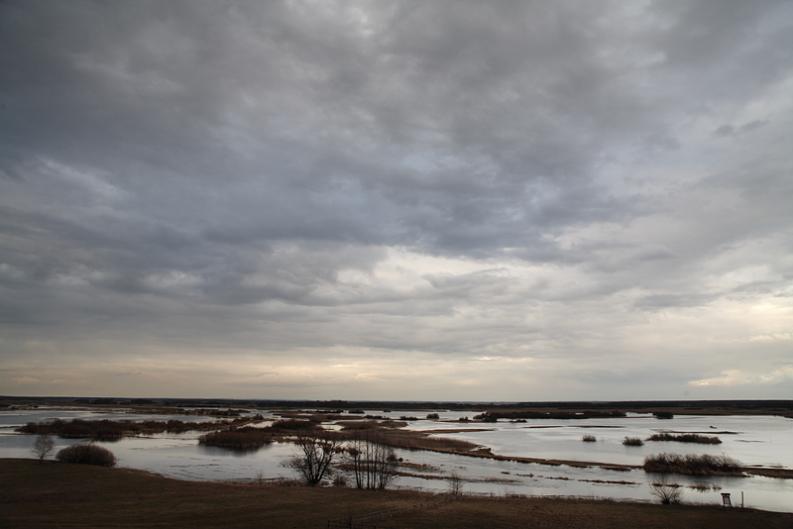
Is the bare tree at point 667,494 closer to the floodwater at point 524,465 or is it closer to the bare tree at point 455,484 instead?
the floodwater at point 524,465

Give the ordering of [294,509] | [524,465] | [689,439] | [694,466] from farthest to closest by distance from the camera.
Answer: [689,439], [524,465], [694,466], [294,509]

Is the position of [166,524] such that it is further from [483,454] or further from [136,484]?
[483,454]

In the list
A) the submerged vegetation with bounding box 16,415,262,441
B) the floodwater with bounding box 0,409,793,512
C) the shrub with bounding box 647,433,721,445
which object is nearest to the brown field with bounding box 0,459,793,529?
the floodwater with bounding box 0,409,793,512

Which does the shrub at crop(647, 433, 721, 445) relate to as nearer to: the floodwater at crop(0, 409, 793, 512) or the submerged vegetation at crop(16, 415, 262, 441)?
the floodwater at crop(0, 409, 793, 512)

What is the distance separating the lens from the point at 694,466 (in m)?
59.5

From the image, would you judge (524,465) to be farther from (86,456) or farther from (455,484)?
(86,456)

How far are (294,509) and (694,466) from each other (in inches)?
1909

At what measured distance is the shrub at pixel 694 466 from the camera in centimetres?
5831

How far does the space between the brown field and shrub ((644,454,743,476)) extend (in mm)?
24038

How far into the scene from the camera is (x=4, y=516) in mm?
30125

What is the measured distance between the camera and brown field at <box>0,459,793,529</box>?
30.1m

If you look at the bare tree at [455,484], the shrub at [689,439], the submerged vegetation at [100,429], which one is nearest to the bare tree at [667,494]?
the bare tree at [455,484]

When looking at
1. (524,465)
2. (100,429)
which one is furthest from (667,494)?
(100,429)

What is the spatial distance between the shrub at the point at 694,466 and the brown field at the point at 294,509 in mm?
24038
